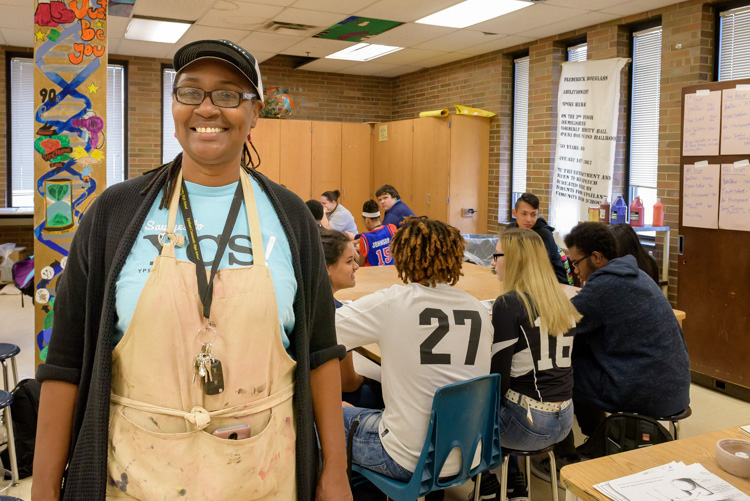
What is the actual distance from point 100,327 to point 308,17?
17.4ft

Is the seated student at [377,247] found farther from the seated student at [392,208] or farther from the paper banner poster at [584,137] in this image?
the paper banner poster at [584,137]

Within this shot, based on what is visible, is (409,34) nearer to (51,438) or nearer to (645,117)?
(645,117)

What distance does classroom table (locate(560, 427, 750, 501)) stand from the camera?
1.50 metres

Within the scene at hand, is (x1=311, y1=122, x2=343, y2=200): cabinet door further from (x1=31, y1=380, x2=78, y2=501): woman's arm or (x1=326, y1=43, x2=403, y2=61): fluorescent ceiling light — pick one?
(x1=31, y1=380, x2=78, y2=501): woman's arm

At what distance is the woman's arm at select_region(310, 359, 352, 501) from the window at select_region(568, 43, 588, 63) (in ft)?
19.2

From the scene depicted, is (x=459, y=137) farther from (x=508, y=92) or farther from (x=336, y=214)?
(x=336, y=214)

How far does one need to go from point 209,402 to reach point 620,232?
3.03m

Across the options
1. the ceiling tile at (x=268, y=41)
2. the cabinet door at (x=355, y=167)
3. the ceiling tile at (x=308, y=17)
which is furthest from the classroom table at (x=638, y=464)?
the cabinet door at (x=355, y=167)

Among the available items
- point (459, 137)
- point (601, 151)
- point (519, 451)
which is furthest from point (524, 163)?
point (519, 451)

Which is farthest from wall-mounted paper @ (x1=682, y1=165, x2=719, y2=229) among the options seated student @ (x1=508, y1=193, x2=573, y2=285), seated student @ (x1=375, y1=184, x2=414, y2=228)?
seated student @ (x1=375, y1=184, x2=414, y2=228)

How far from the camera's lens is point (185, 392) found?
1.13 meters

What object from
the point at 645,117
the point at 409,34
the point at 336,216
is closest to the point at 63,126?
the point at 336,216

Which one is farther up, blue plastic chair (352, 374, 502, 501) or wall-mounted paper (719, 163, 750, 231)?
wall-mounted paper (719, 163, 750, 231)

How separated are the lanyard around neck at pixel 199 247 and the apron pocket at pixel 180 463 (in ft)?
0.75
